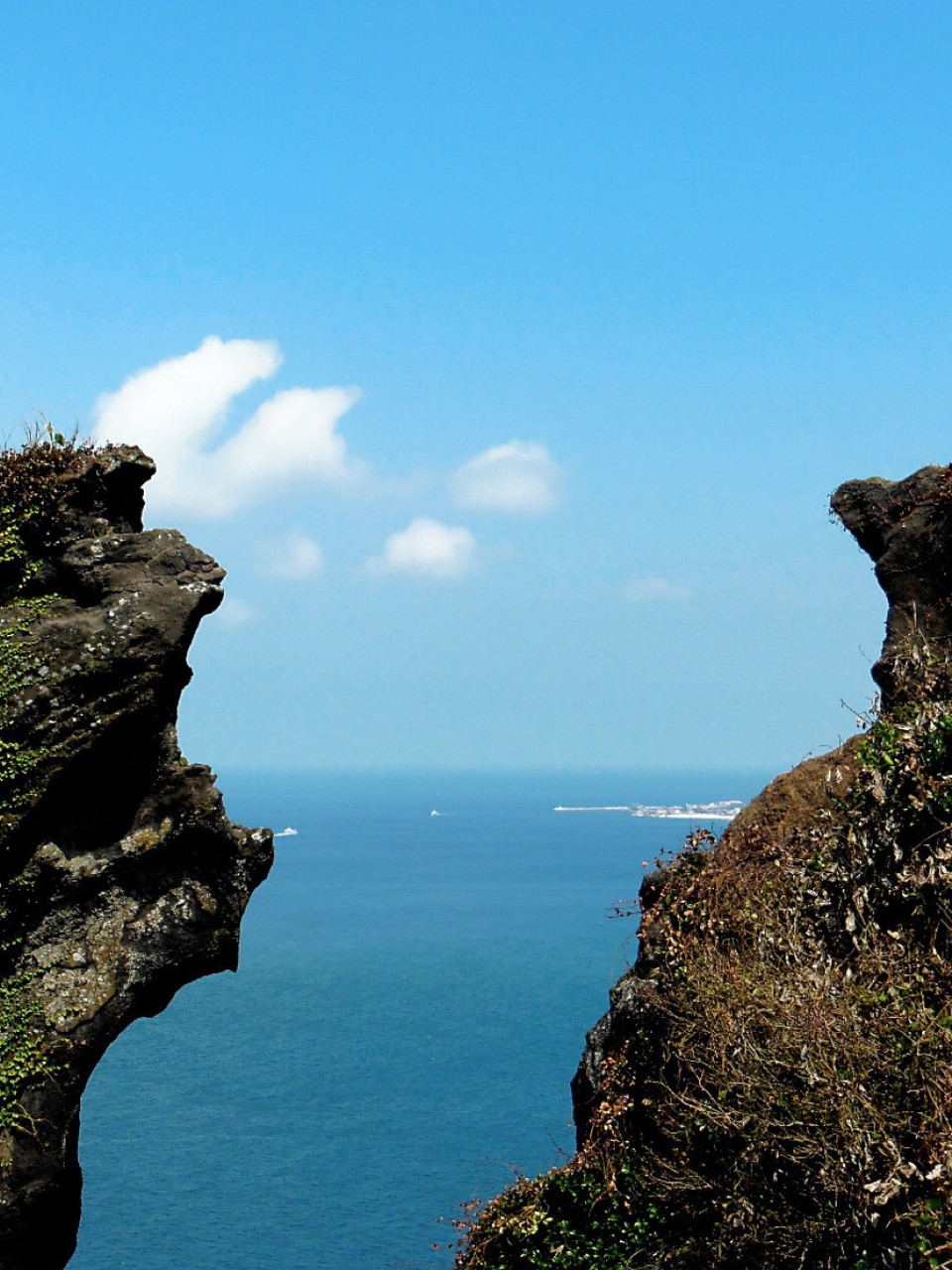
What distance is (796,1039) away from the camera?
12547mm

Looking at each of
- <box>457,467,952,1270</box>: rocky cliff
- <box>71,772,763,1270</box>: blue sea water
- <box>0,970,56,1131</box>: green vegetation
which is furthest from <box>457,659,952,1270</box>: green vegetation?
<box>71,772,763,1270</box>: blue sea water

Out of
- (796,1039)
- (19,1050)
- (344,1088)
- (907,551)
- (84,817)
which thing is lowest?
(344,1088)

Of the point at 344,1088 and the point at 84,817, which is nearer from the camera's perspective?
the point at 84,817

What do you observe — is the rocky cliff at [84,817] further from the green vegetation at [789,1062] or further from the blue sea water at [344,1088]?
the blue sea water at [344,1088]

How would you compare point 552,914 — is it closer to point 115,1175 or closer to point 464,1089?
point 464,1089

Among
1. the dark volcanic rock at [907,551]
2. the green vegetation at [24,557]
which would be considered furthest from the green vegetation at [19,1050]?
the dark volcanic rock at [907,551]

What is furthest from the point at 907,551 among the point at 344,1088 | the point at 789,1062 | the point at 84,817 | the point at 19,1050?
the point at 344,1088

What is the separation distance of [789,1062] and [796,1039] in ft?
0.87

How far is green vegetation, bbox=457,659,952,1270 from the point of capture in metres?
11.7

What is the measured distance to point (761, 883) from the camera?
53.7 feet

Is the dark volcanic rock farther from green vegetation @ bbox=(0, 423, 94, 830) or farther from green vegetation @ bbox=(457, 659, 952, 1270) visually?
green vegetation @ bbox=(0, 423, 94, 830)

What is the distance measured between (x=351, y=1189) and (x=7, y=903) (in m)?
51.3

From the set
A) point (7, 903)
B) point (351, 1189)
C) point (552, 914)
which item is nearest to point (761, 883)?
point (7, 903)

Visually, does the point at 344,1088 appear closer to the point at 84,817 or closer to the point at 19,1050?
the point at 84,817
